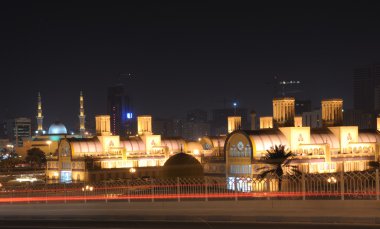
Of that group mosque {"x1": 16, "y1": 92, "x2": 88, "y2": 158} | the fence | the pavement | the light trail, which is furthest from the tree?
the pavement

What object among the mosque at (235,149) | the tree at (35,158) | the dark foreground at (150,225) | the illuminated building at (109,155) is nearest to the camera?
the dark foreground at (150,225)

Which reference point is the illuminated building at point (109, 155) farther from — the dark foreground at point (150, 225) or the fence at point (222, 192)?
the dark foreground at point (150, 225)

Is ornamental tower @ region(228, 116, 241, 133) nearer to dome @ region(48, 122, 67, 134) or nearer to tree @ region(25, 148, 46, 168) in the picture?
tree @ region(25, 148, 46, 168)

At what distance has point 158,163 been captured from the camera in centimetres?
10138

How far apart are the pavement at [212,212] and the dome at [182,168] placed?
3831 cm

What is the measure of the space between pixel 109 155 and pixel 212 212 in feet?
222

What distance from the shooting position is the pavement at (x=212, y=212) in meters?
26.7

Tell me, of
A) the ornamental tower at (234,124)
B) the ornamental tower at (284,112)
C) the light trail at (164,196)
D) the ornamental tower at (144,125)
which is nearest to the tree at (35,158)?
the ornamental tower at (144,125)

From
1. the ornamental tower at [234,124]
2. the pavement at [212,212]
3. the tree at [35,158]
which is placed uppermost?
the ornamental tower at [234,124]

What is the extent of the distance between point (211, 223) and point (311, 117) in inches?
6441

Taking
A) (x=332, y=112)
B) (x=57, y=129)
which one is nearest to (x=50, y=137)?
(x=57, y=129)

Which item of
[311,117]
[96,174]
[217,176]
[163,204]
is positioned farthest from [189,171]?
[311,117]

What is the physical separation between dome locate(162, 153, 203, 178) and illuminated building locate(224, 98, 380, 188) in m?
3.53

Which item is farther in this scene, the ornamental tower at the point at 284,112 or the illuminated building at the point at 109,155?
the illuminated building at the point at 109,155
